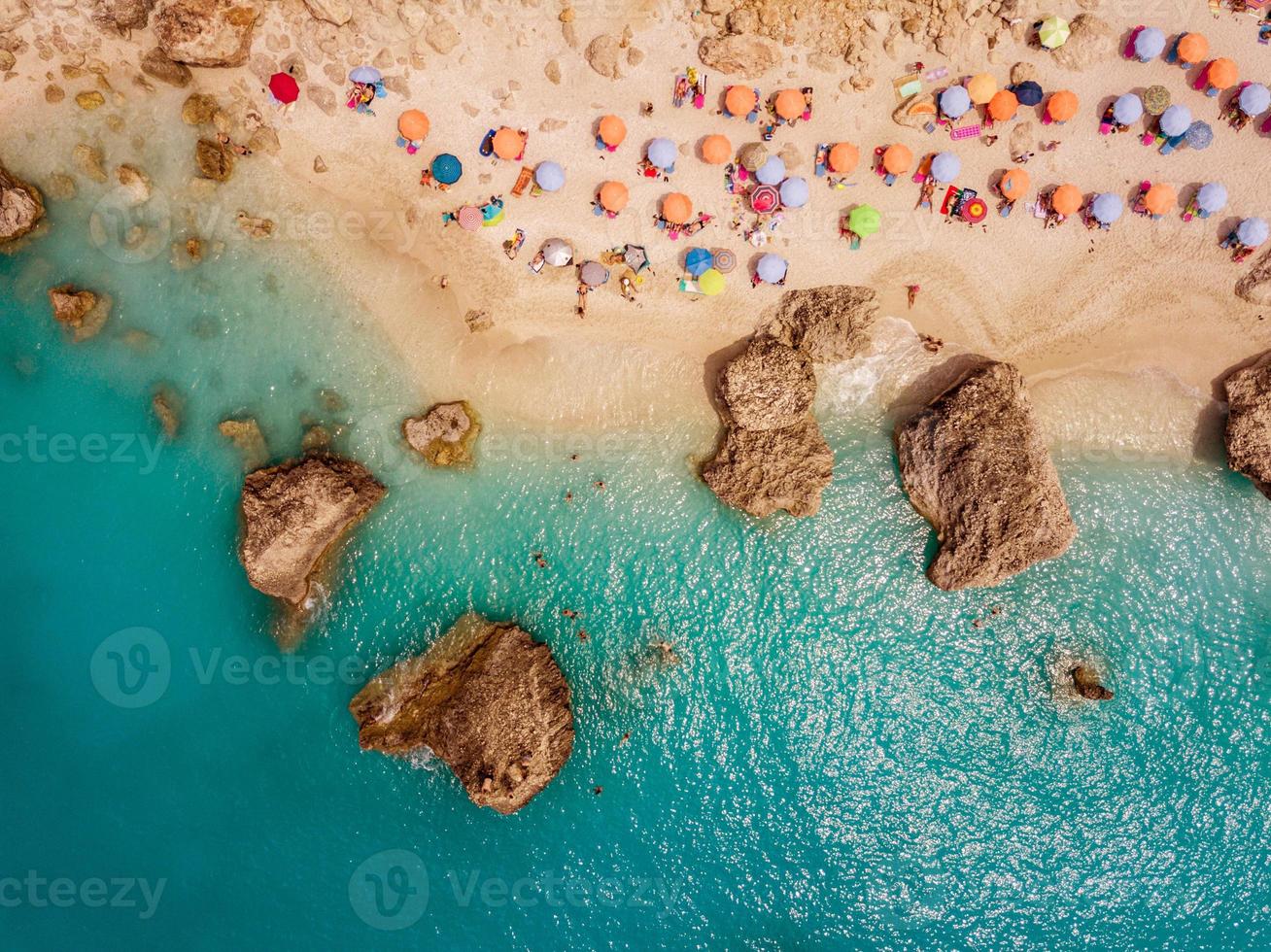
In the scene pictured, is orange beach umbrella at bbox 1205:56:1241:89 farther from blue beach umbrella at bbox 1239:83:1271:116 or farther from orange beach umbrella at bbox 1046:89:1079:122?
orange beach umbrella at bbox 1046:89:1079:122

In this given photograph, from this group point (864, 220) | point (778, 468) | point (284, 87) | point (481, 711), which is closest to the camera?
point (864, 220)

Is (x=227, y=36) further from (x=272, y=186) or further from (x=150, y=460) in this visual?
(x=150, y=460)

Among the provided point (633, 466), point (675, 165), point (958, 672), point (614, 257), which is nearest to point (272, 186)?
point (614, 257)

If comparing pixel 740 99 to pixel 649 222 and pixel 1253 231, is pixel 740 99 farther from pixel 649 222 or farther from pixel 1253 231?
pixel 1253 231

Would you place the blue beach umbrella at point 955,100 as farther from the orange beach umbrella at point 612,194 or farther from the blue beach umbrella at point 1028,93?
the orange beach umbrella at point 612,194

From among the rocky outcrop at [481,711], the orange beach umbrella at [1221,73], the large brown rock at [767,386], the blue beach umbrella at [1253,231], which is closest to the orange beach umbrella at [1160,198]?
the blue beach umbrella at [1253,231]

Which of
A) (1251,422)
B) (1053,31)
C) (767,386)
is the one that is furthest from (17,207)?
(1251,422)
